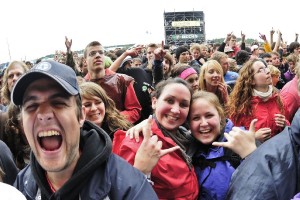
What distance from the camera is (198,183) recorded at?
234 cm

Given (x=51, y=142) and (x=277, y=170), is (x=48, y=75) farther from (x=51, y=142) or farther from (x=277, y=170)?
(x=277, y=170)

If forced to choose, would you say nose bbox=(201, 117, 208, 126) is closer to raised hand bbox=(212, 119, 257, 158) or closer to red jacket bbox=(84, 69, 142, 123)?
raised hand bbox=(212, 119, 257, 158)

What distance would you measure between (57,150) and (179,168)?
85 cm

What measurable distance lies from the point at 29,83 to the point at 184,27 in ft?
87.9

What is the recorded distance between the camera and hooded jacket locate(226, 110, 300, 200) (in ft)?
5.22

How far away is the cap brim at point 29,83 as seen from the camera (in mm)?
1616

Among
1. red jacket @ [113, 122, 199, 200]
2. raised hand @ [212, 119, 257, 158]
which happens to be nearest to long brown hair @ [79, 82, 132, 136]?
red jacket @ [113, 122, 199, 200]

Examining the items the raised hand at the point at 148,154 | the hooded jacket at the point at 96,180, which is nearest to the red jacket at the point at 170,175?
the raised hand at the point at 148,154

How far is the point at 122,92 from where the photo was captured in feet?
13.5

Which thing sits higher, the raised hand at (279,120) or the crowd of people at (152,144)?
the crowd of people at (152,144)

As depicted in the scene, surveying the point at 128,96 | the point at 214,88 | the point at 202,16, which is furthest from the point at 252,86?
the point at 202,16

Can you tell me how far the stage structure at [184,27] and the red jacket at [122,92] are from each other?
76.0 ft

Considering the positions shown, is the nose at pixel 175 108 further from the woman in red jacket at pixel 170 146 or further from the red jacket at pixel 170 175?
the red jacket at pixel 170 175

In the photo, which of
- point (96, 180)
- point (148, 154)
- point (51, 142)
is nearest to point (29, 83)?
point (51, 142)
